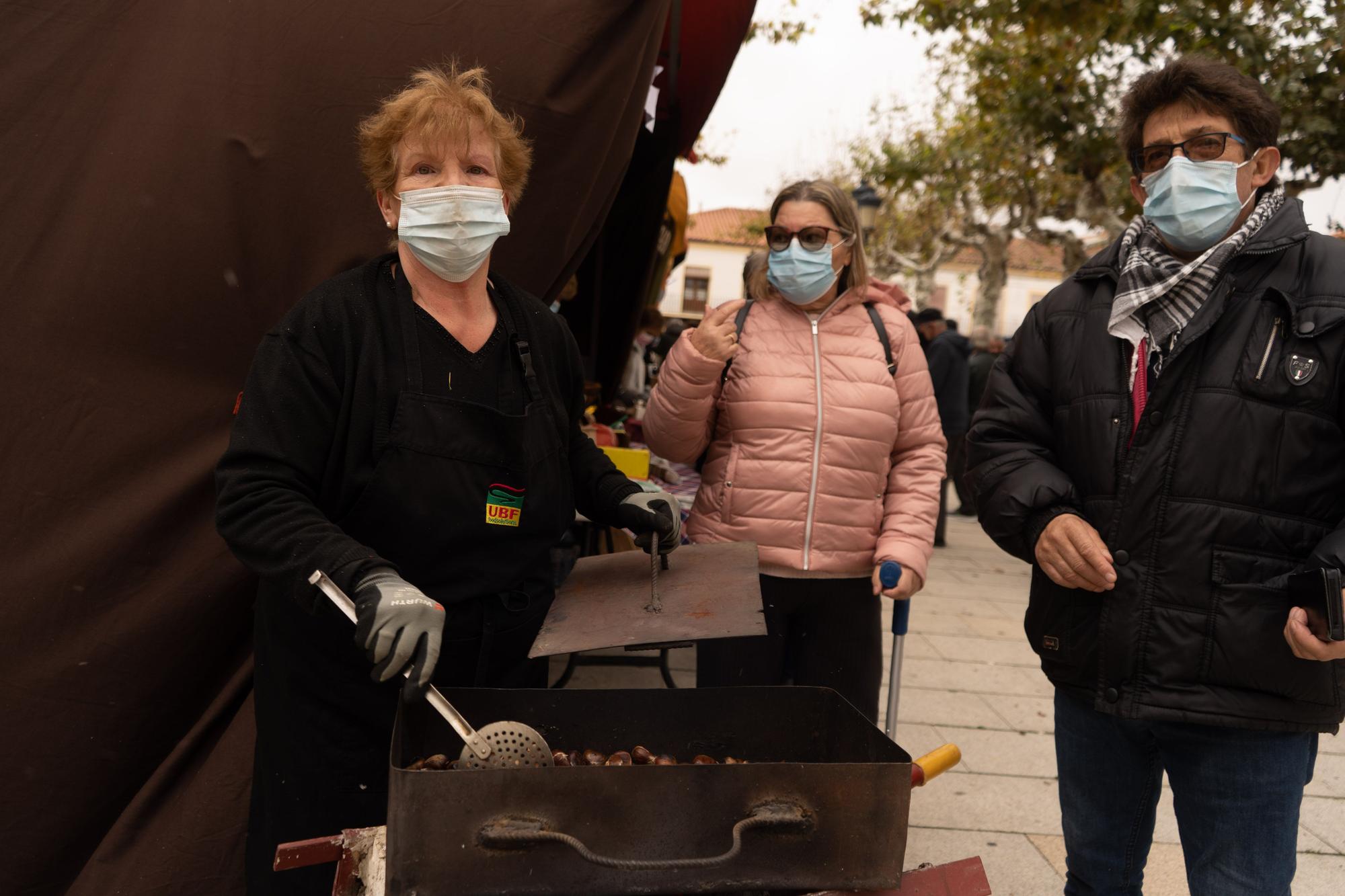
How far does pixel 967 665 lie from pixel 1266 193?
4026 mm

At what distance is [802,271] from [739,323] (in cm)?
23

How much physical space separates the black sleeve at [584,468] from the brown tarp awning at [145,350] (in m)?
0.72

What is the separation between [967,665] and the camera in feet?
18.9

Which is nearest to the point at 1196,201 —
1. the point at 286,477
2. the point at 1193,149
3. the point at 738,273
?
the point at 1193,149

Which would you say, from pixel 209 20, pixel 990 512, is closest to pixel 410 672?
pixel 990 512

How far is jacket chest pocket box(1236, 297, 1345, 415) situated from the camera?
190 centimetres

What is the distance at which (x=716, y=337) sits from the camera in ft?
8.89

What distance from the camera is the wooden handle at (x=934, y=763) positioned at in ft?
6.50

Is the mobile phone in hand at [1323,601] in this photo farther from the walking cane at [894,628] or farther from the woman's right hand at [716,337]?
the woman's right hand at [716,337]

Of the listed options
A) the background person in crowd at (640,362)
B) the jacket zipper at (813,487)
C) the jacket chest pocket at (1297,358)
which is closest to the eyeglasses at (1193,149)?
the jacket chest pocket at (1297,358)

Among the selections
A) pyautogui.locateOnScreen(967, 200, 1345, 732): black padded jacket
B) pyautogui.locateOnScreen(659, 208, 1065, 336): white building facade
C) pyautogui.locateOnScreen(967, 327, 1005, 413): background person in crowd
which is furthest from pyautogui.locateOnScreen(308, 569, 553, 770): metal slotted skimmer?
pyautogui.locateOnScreen(659, 208, 1065, 336): white building facade

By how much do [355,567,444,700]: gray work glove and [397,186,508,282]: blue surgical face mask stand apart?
2.35 feet

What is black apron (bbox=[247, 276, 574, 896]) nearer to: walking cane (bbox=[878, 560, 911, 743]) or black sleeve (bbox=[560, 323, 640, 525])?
black sleeve (bbox=[560, 323, 640, 525])

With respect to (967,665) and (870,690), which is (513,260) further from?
(967,665)
